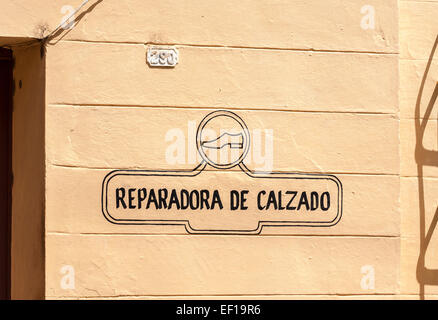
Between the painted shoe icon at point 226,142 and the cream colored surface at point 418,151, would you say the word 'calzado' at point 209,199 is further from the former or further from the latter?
the cream colored surface at point 418,151

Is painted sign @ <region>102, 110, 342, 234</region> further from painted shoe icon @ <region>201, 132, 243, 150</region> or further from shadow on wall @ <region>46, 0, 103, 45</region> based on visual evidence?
shadow on wall @ <region>46, 0, 103, 45</region>

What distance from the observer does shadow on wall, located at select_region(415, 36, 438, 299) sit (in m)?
5.45

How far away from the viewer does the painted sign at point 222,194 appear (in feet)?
16.8

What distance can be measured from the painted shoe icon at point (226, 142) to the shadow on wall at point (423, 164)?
1.09 metres

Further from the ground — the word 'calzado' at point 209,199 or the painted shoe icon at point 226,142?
the painted shoe icon at point 226,142

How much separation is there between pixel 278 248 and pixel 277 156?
517mm

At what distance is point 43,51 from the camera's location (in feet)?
16.7

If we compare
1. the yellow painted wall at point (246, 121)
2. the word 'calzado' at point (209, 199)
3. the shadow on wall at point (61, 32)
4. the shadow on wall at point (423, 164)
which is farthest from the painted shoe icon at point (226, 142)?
the shadow on wall at point (423, 164)

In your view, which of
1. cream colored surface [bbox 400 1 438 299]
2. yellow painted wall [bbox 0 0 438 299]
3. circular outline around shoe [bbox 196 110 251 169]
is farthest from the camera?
cream colored surface [bbox 400 1 438 299]

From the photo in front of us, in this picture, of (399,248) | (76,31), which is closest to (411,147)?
(399,248)

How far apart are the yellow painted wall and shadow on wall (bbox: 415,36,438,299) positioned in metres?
0.04

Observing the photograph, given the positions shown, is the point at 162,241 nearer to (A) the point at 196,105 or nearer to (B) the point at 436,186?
(A) the point at 196,105

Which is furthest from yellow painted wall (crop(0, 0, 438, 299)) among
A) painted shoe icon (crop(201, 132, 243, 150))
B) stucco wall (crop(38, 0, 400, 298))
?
painted shoe icon (crop(201, 132, 243, 150))

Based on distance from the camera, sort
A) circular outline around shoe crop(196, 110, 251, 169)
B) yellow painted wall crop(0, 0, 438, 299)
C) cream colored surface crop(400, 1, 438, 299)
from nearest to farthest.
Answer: yellow painted wall crop(0, 0, 438, 299)
circular outline around shoe crop(196, 110, 251, 169)
cream colored surface crop(400, 1, 438, 299)
